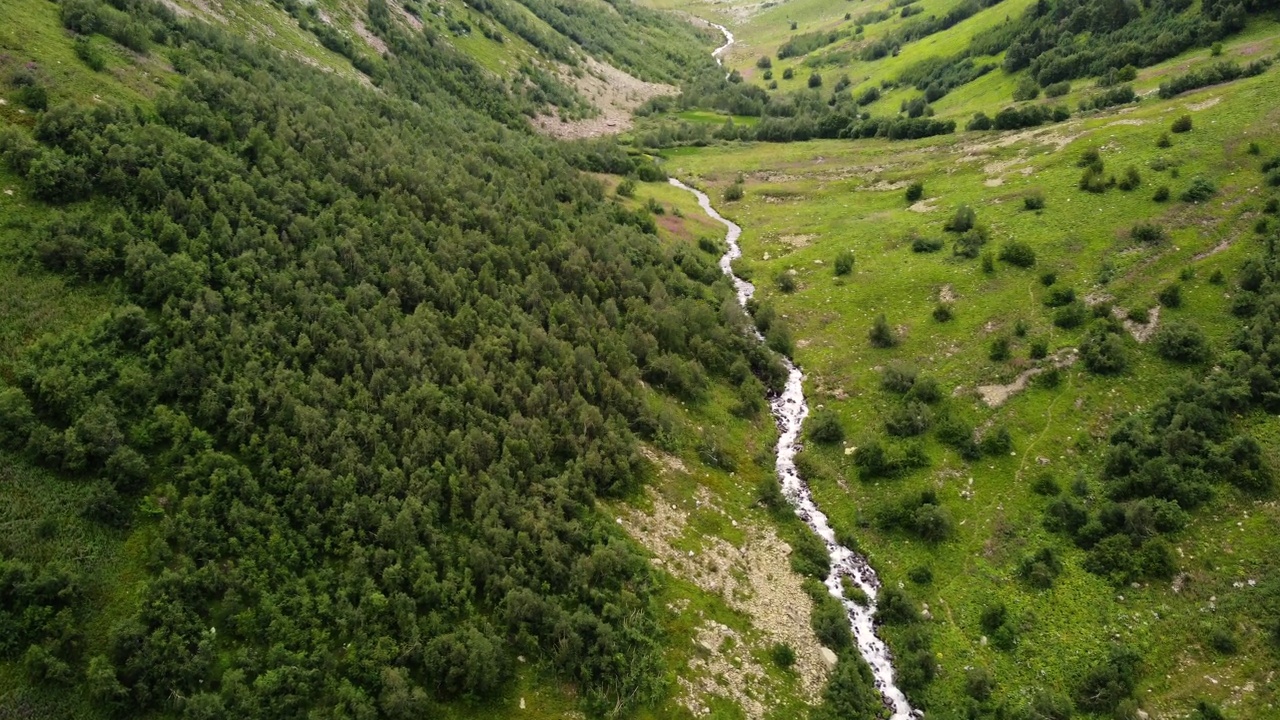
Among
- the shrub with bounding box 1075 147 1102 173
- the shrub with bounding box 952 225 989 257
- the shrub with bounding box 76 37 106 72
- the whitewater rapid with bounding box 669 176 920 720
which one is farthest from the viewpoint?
the shrub with bounding box 1075 147 1102 173

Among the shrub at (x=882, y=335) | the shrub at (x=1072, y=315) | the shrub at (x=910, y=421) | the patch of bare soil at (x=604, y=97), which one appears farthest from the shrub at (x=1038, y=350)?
the patch of bare soil at (x=604, y=97)

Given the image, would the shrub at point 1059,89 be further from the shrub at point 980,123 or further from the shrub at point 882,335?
the shrub at point 882,335

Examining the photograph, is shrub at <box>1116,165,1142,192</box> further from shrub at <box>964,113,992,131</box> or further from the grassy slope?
shrub at <box>964,113,992,131</box>

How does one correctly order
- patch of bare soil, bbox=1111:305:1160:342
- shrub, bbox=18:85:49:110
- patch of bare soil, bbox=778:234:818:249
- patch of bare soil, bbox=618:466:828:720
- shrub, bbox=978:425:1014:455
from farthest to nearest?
1. patch of bare soil, bbox=778:234:818:249
2. patch of bare soil, bbox=1111:305:1160:342
3. shrub, bbox=978:425:1014:455
4. shrub, bbox=18:85:49:110
5. patch of bare soil, bbox=618:466:828:720

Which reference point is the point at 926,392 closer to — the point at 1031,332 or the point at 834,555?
the point at 1031,332

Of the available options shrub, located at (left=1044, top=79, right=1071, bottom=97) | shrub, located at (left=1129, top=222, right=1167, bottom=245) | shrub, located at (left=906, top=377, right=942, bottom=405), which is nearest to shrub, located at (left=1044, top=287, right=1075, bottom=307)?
shrub, located at (left=1129, top=222, right=1167, bottom=245)

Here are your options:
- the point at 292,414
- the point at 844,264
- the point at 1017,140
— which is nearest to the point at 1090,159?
the point at 1017,140
